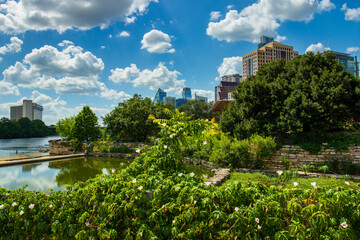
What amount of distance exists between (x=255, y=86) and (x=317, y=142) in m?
3.81

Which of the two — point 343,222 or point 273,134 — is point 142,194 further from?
point 273,134

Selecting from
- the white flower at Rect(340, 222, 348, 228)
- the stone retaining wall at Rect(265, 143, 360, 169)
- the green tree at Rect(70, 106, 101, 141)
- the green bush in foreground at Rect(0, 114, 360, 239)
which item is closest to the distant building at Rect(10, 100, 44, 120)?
the green tree at Rect(70, 106, 101, 141)

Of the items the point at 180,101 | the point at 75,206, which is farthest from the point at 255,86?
the point at 180,101

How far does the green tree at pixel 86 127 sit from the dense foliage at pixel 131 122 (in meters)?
1.19

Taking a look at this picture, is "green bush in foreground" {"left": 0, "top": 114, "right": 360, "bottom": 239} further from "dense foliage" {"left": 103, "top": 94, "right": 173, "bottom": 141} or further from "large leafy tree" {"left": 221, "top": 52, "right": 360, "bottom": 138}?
"dense foliage" {"left": 103, "top": 94, "right": 173, "bottom": 141}

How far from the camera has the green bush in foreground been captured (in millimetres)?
2125

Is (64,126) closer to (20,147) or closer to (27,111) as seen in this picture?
(20,147)

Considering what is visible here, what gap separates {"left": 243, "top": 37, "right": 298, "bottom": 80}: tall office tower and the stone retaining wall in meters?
104

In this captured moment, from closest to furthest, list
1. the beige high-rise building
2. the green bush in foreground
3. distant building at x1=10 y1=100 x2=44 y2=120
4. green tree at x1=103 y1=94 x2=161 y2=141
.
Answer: the green bush in foreground, green tree at x1=103 y1=94 x2=161 y2=141, distant building at x1=10 y1=100 x2=44 y2=120, the beige high-rise building

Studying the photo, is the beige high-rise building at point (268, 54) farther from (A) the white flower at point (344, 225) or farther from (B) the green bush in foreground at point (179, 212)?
(A) the white flower at point (344, 225)

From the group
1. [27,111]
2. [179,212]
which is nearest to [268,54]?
[27,111]

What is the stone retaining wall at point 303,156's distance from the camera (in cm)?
868

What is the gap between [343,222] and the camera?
6.66 ft

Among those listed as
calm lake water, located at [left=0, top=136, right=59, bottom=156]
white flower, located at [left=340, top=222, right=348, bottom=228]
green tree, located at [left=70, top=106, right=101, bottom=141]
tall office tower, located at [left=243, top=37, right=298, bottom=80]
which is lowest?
calm lake water, located at [left=0, top=136, right=59, bottom=156]
